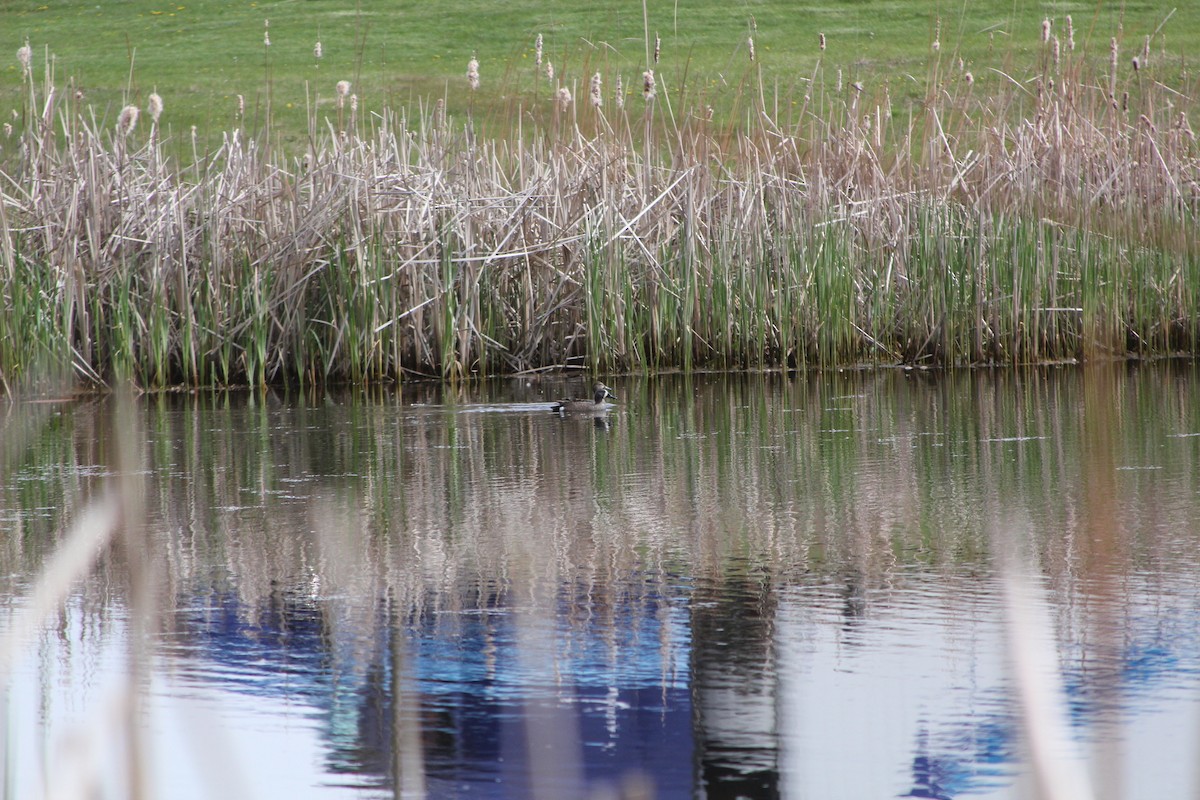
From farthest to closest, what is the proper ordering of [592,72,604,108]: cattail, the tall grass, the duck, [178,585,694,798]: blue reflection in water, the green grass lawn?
the green grass lawn < [592,72,604,108]: cattail < the tall grass < the duck < [178,585,694,798]: blue reflection in water

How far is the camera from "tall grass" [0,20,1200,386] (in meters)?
8.06

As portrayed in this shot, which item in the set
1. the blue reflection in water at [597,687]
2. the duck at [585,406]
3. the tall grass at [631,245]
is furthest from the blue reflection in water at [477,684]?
the tall grass at [631,245]

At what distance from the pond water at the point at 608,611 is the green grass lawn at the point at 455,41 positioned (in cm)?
1521

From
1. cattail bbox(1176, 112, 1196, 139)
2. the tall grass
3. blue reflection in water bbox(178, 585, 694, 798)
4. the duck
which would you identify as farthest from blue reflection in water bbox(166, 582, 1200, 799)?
cattail bbox(1176, 112, 1196, 139)

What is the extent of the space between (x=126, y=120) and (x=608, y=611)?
619cm

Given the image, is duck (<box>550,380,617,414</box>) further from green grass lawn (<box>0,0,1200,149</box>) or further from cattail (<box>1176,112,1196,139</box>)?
green grass lawn (<box>0,0,1200,149</box>)

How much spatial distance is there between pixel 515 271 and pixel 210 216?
180cm

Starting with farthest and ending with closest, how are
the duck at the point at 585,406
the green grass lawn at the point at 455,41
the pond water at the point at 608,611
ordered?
the green grass lawn at the point at 455,41 < the duck at the point at 585,406 < the pond water at the point at 608,611

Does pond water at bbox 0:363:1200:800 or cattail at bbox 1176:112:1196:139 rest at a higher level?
cattail at bbox 1176:112:1196:139

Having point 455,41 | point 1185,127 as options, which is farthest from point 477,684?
point 455,41

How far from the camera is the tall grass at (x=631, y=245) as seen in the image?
317 inches

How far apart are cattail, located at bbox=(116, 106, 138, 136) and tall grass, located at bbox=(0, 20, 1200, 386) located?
Answer: 7 centimetres

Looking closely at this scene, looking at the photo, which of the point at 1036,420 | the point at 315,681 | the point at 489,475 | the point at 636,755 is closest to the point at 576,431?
the point at 489,475

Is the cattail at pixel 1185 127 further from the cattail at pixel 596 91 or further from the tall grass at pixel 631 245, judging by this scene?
the cattail at pixel 596 91
